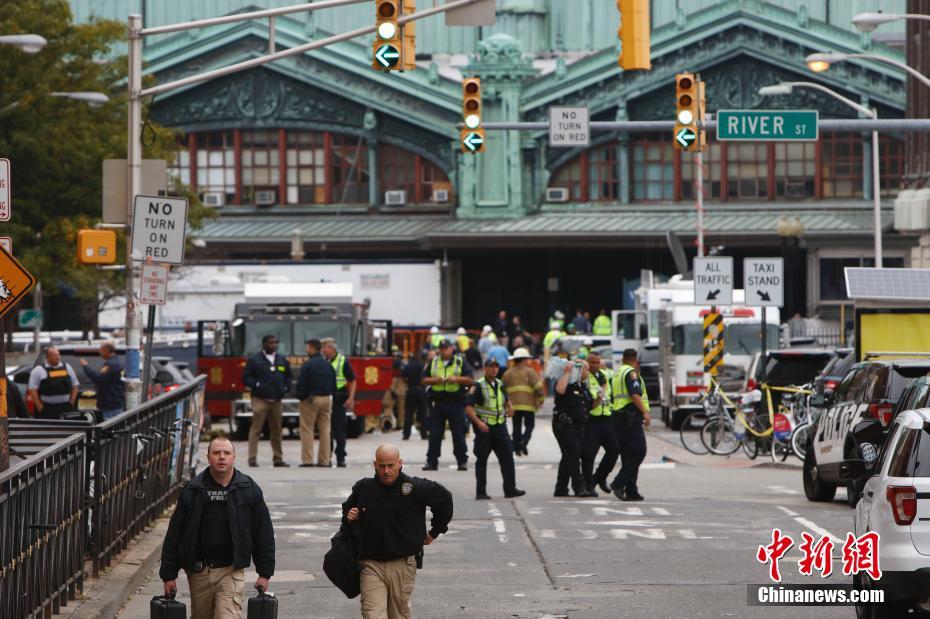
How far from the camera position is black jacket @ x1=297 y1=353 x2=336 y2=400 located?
26062mm

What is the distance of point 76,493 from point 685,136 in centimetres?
1464

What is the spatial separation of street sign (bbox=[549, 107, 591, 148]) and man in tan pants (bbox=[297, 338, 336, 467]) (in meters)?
4.79

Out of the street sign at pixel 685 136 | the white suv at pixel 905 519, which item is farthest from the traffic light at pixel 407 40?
the white suv at pixel 905 519

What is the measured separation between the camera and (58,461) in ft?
38.5

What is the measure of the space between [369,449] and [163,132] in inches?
686

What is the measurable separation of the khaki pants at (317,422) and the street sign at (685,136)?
627 centimetres

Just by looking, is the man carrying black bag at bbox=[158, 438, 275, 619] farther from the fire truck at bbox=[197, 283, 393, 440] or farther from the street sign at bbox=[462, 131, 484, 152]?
the fire truck at bbox=[197, 283, 393, 440]

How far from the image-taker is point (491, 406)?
21188 millimetres

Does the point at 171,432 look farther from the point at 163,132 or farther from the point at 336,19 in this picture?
the point at 336,19

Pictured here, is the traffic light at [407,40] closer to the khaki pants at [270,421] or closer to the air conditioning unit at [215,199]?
the khaki pants at [270,421]

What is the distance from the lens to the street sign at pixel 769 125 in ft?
84.8

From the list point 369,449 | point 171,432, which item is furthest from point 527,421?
point 171,432

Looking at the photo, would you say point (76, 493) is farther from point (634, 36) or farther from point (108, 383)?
point (108, 383)

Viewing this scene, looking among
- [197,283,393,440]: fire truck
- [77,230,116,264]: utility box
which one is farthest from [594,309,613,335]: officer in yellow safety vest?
[77,230,116,264]: utility box
